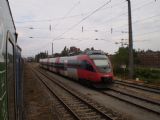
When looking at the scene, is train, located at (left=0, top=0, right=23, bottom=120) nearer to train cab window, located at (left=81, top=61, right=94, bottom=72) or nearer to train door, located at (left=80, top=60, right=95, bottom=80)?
train door, located at (left=80, top=60, right=95, bottom=80)

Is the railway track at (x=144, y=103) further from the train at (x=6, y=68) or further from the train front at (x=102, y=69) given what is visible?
the train at (x=6, y=68)

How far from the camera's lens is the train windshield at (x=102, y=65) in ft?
70.0

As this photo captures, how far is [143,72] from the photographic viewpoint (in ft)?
109

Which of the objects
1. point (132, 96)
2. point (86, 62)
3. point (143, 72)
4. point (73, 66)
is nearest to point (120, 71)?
point (143, 72)

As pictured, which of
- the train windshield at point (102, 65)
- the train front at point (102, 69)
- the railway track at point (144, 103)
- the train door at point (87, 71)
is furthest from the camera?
the train door at point (87, 71)

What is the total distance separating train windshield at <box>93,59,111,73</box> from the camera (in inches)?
840

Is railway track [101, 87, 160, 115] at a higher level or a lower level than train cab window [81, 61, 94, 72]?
lower

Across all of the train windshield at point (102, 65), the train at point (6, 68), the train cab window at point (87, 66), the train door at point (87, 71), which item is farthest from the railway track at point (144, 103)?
the train at point (6, 68)

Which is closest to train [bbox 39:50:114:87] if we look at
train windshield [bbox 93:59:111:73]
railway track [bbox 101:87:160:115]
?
train windshield [bbox 93:59:111:73]

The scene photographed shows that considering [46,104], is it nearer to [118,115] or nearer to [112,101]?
[112,101]

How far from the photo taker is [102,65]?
21.6 metres

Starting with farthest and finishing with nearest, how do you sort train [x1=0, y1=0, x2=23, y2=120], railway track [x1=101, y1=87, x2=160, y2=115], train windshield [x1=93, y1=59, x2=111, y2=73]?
train windshield [x1=93, y1=59, x2=111, y2=73], railway track [x1=101, y1=87, x2=160, y2=115], train [x1=0, y1=0, x2=23, y2=120]

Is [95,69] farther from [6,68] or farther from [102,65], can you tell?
[6,68]

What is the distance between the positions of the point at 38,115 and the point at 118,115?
3578mm
